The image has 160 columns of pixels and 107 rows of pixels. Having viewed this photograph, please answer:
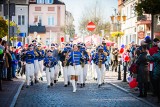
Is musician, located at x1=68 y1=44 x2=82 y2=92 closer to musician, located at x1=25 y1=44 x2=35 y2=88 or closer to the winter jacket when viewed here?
musician, located at x1=25 y1=44 x2=35 y2=88

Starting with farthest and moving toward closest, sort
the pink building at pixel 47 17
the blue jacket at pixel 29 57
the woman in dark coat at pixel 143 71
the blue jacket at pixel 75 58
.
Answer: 1. the pink building at pixel 47 17
2. the blue jacket at pixel 29 57
3. the blue jacket at pixel 75 58
4. the woman in dark coat at pixel 143 71

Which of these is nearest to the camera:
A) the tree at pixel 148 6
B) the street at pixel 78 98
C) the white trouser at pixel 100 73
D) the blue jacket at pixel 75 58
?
the street at pixel 78 98

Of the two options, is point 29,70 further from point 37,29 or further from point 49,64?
point 37,29

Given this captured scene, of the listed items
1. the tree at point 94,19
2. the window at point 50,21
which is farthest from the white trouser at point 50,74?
the window at point 50,21

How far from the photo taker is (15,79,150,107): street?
54.4ft

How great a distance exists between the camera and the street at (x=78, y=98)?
16572 mm

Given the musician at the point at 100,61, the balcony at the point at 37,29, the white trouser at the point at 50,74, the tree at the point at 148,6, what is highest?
the balcony at the point at 37,29

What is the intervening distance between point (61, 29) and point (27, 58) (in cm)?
7206

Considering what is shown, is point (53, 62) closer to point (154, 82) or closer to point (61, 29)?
point (154, 82)

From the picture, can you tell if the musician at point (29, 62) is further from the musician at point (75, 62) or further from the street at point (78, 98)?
the musician at point (75, 62)

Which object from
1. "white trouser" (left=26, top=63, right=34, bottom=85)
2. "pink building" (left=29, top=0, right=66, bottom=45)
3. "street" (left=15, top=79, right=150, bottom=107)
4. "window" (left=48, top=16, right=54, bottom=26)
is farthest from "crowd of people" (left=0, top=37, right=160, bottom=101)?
"window" (left=48, top=16, right=54, bottom=26)

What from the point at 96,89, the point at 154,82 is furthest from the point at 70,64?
the point at 154,82

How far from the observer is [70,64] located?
72.4 ft

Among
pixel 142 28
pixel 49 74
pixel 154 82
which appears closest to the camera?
pixel 154 82
